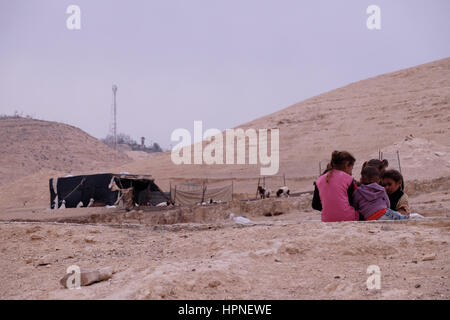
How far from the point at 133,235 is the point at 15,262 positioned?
1.66 m

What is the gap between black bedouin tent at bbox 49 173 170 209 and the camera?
19.2m

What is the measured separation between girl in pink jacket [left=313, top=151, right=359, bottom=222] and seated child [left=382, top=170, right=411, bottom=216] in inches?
24.5

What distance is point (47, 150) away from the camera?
56.9 m

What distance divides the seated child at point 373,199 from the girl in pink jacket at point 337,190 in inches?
5.1

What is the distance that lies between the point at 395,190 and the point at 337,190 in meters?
1.06

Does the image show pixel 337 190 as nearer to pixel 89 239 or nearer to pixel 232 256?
pixel 232 256

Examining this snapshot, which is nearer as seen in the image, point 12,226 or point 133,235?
point 133,235

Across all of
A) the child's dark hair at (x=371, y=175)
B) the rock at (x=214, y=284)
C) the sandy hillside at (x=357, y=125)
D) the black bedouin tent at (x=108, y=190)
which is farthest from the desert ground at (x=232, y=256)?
the sandy hillside at (x=357, y=125)

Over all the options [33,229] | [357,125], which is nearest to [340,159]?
[33,229]

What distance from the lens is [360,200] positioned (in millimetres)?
5797

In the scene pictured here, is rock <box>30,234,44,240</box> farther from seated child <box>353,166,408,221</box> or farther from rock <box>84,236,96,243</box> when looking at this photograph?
seated child <box>353,166,408,221</box>

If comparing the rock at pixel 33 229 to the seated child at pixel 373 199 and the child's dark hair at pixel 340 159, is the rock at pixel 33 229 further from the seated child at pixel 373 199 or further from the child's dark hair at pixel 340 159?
the seated child at pixel 373 199
